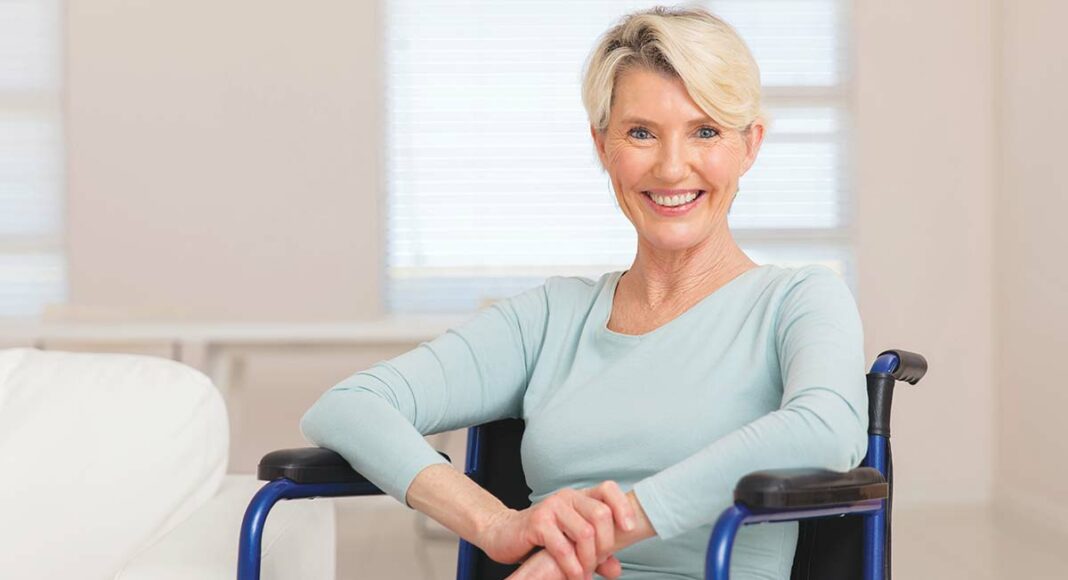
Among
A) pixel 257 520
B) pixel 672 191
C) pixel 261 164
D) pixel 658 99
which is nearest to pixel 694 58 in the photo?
pixel 658 99

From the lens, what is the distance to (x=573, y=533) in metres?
1.33

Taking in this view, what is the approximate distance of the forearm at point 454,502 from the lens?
4.82 feet

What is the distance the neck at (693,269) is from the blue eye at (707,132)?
142 millimetres

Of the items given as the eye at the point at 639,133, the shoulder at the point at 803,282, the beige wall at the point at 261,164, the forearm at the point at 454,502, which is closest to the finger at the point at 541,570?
the forearm at the point at 454,502

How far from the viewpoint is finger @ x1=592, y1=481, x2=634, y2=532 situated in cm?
131

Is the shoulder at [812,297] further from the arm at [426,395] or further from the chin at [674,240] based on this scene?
the arm at [426,395]

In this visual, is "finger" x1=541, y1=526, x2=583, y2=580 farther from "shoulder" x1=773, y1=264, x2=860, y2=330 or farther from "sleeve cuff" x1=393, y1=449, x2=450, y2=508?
"shoulder" x1=773, y1=264, x2=860, y2=330

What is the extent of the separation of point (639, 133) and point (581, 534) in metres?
0.56


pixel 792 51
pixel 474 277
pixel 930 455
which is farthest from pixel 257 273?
pixel 930 455

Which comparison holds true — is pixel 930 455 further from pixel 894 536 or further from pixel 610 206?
pixel 610 206

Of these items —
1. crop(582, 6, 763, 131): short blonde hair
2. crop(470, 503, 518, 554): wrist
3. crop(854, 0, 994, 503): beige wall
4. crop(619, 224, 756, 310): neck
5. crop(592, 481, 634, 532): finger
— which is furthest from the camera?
crop(854, 0, 994, 503): beige wall

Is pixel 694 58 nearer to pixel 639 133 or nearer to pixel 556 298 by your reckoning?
pixel 639 133

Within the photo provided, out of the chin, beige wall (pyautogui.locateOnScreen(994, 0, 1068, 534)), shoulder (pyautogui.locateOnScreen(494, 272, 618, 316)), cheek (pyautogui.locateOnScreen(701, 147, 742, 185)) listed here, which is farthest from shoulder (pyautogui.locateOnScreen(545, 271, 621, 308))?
beige wall (pyautogui.locateOnScreen(994, 0, 1068, 534))

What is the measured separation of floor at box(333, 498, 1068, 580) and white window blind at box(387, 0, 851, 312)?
1.10 metres
